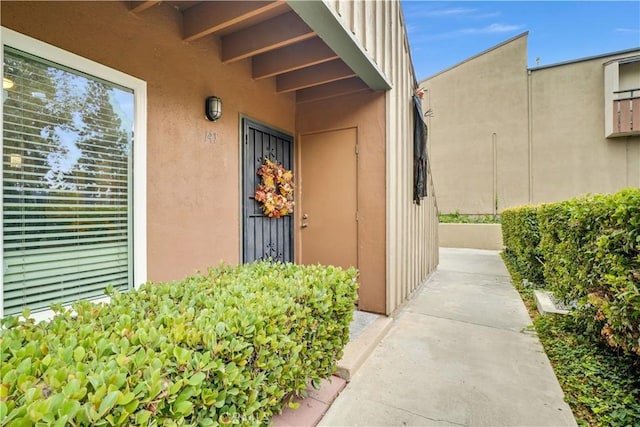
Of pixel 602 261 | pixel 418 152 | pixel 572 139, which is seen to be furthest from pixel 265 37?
pixel 572 139

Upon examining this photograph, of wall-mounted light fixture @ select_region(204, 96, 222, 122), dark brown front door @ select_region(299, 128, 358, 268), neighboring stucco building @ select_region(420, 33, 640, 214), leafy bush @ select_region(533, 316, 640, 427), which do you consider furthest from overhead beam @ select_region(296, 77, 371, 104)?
neighboring stucco building @ select_region(420, 33, 640, 214)

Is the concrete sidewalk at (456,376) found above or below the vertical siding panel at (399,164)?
below

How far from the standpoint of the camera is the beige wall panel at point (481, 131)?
10.4 meters

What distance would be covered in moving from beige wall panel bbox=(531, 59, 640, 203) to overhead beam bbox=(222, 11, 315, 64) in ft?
35.0

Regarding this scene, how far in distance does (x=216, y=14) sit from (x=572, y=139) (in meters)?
11.8

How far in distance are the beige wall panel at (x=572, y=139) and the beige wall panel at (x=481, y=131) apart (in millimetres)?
433

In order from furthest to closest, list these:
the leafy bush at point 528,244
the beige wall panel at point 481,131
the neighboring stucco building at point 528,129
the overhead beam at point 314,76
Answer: the beige wall panel at point 481,131 → the neighboring stucco building at point 528,129 → the leafy bush at point 528,244 → the overhead beam at point 314,76

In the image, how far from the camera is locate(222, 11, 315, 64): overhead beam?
2.62 m

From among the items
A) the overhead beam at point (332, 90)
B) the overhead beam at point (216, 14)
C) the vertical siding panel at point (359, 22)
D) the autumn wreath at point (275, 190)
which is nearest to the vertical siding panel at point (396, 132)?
the vertical siding panel at point (359, 22)

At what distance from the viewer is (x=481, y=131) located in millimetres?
10867

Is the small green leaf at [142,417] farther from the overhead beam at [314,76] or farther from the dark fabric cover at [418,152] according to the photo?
the dark fabric cover at [418,152]

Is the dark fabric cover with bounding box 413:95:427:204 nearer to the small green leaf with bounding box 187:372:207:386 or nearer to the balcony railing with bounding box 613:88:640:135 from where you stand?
the small green leaf with bounding box 187:372:207:386

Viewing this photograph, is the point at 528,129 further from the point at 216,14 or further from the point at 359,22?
the point at 216,14

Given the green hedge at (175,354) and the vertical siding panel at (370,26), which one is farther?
the vertical siding panel at (370,26)
